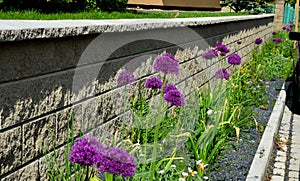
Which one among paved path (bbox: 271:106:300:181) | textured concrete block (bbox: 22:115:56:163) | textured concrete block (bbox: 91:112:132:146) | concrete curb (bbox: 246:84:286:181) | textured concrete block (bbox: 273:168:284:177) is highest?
textured concrete block (bbox: 22:115:56:163)

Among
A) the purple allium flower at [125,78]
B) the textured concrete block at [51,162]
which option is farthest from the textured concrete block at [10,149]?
the purple allium flower at [125,78]

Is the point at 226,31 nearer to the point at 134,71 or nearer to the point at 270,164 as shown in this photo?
the point at 270,164

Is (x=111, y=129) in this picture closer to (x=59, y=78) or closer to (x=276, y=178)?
(x=59, y=78)

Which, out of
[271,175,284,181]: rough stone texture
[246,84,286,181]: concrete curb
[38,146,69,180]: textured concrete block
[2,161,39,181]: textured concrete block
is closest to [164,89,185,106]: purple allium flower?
[38,146,69,180]: textured concrete block

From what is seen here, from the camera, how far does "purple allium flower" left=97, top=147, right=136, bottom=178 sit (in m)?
2.06

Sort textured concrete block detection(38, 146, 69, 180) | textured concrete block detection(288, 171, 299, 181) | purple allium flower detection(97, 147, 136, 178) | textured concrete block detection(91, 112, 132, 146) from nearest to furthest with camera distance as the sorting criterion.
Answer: purple allium flower detection(97, 147, 136, 178), textured concrete block detection(38, 146, 69, 180), textured concrete block detection(91, 112, 132, 146), textured concrete block detection(288, 171, 299, 181)

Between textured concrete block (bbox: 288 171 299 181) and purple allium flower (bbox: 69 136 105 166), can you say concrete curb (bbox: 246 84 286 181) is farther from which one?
purple allium flower (bbox: 69 136 105 166)

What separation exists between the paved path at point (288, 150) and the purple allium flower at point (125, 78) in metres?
1.86

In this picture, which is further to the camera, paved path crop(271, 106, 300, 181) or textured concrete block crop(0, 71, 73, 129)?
paved path crop(271, 106, 300, 181)

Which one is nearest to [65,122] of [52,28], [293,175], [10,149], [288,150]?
[10,149]

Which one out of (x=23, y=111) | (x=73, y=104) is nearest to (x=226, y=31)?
(x=73, y=104)

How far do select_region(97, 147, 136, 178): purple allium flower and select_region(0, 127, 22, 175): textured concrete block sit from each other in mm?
593

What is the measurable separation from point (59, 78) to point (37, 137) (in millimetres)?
385

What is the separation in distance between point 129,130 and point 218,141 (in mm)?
906
